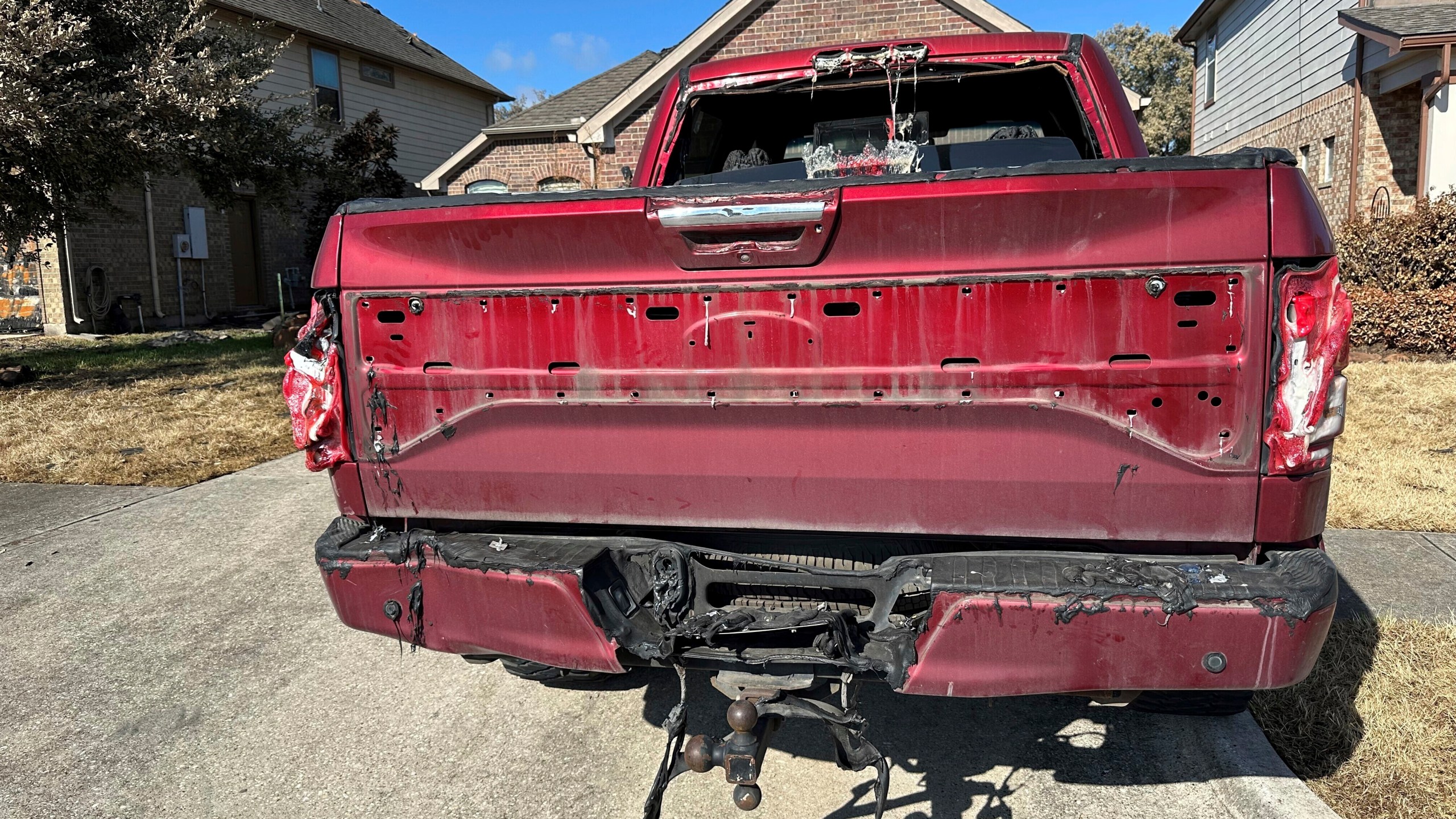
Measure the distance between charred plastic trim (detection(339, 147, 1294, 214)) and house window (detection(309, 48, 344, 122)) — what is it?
2051 cm

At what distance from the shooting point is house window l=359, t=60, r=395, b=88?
22266 mm

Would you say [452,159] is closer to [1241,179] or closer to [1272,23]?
[1272,23]

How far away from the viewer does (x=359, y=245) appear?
8.07ft

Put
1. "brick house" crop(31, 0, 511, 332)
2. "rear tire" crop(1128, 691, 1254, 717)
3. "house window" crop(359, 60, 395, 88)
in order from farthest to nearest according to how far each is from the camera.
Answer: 1. "house window" crop(359, 60, 395, 88)
2. "brick house" crop(31, 0, 511, 332)
3. "rear tire" crop(1128, 691, 1254, 717)

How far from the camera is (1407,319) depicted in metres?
9.96

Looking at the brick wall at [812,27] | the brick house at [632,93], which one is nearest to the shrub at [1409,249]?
the brick house at [632,93]

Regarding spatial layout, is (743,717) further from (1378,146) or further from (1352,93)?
(1352,93)

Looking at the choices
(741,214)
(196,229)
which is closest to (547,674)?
(741,214)

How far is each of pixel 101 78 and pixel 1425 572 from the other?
1164 cm

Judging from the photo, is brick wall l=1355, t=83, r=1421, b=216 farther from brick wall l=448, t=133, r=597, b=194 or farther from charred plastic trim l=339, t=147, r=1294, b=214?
charred plastic trim l=339, t=147, r=1294, b=214

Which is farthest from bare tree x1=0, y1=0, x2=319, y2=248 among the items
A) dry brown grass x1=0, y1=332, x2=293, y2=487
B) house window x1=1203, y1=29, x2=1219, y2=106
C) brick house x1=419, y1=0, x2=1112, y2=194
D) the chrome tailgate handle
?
house window x1=1203, y1=29, x2=1219, y2=106

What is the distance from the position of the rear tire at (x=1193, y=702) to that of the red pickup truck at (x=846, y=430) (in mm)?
11

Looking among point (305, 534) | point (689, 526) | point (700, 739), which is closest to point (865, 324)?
point (689, 526)

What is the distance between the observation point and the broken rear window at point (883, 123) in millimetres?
3686
